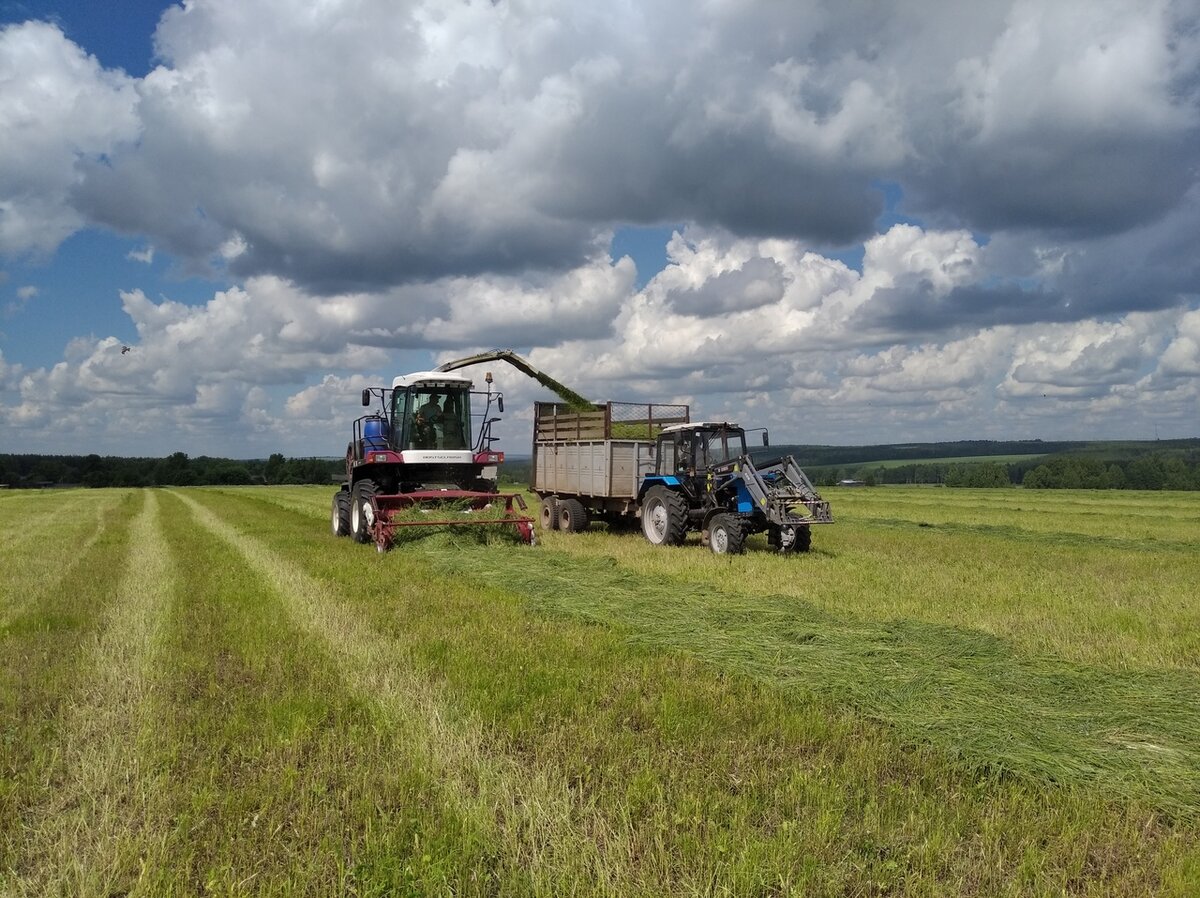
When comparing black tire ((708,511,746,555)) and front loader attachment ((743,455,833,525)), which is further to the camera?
front loader attachment ((743,455,833,525))

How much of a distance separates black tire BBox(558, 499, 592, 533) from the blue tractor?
215cm

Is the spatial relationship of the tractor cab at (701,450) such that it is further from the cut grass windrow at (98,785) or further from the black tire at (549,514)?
the cut grass windrow at (98,785)

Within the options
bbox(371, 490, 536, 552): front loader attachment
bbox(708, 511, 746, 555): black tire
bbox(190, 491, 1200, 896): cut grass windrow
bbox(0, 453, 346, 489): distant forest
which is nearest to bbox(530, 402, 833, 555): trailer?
bbox(708, 511, 746, 555): black tire

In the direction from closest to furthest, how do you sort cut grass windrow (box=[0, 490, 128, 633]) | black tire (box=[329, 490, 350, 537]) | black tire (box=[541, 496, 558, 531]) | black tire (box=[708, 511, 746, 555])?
cut grass windrow (box=[0, 490, 128, 633]) → black tire (box=[708, 511, 746, 555]) → black tire (box=[329, 490, 350, 537]) → black tire (box=[541, 496, 558, 531])

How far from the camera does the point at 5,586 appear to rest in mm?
9938

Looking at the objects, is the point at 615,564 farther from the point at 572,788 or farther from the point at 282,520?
the point at 282,520

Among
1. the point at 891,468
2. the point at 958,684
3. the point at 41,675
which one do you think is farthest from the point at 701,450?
the point at 891,468

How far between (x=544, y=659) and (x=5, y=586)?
7.62 m

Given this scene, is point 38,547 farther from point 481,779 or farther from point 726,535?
point 481,779

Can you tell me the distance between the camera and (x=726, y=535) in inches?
510

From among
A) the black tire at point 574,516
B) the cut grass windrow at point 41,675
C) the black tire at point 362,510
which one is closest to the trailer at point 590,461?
the black tire at point 574,516

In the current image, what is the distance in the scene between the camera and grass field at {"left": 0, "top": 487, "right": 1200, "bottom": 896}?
10.8 feet

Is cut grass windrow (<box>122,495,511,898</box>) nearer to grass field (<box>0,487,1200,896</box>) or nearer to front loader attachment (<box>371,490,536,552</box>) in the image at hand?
grass field (<box>0,487,1200,896</box>)

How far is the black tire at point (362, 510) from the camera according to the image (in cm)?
1407
